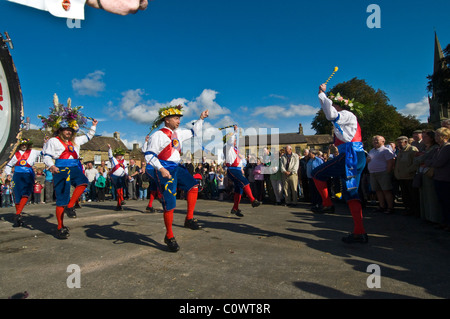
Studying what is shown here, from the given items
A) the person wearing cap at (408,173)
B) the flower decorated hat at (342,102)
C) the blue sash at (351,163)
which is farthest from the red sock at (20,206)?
the person wearing cap at (408,173)

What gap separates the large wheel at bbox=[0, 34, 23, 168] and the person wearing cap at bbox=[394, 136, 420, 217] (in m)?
8.06

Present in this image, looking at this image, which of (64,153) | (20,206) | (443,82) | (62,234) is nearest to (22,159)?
(20,206)

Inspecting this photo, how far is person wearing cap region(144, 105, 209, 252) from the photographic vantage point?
163 inches

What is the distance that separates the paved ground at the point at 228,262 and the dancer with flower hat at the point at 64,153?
2.68 feet

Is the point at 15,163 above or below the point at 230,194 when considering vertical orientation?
above

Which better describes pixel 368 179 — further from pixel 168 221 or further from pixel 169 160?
pixel 168 221

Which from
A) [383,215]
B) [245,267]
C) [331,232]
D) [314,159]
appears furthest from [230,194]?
[245,267]

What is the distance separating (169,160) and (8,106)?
2.32m

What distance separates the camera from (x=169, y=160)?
14.7 ft

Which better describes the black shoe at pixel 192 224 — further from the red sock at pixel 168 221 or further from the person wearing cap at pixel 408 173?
the person wearing cap at pixel 408 173

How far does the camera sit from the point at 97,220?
6539 mm

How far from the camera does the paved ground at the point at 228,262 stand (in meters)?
2.55

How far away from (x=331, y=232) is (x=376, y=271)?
2121 millimetres

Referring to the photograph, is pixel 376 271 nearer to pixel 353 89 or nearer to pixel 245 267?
pixel 245 267
